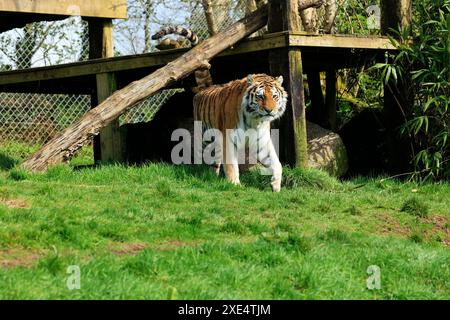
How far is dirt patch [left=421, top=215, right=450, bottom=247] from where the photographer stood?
763 cm

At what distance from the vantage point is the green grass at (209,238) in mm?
5277

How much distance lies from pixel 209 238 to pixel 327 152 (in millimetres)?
4989

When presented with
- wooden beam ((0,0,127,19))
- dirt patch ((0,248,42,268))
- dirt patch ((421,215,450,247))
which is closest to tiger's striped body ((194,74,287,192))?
dirt patch ((421,215,450,247))

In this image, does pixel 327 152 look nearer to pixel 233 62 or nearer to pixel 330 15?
pixel 233 62

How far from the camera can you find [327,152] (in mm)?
11336

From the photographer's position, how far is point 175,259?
5676 millimetres

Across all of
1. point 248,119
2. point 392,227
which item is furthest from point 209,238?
point 248,119

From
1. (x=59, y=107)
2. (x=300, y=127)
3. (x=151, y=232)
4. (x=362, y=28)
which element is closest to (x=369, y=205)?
(x=300, y=127)

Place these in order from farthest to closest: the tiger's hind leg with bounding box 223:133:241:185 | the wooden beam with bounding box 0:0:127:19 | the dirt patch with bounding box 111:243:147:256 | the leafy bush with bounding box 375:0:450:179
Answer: the wooden beam with bounding box 0:0:127:19
the leafy bush with bounding box 375:0:450:179
the tiger's hind leg with bounding box 223:133:241:185
the dirt patch with bounding box 111:243:147:256

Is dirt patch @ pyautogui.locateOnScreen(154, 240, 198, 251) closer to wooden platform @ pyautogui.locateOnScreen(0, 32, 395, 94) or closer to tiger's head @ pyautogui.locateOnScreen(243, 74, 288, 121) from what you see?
tiger's head @ pyautogui.locateOnScreen(243, 74, 288, 121)

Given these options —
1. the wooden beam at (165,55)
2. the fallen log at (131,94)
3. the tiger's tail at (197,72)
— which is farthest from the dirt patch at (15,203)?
the tiger's tail at (197,72)

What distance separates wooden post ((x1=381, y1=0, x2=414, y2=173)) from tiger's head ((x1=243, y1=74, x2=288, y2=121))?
6.46ft

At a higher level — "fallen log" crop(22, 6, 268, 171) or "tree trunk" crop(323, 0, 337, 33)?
"tree trunk" crop(323, 0, 337, 33)

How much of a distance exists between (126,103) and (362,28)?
6.48 metres
